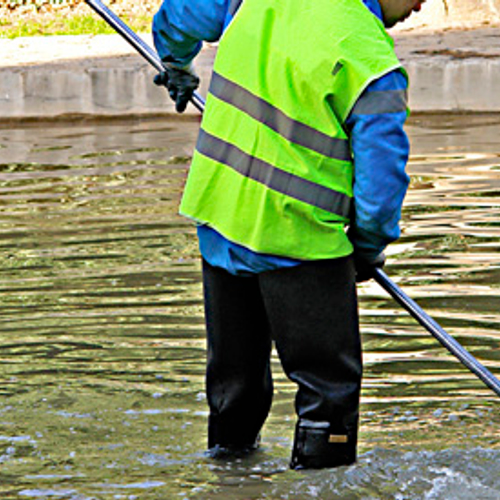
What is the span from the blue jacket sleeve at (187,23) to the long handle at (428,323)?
2.79 ft

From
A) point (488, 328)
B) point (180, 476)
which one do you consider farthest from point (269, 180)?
point (488, 328)

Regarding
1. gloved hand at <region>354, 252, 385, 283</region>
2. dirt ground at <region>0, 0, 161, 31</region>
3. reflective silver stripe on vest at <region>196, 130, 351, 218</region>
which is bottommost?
dirt ground at <region>0, 0, 161, 31</region>

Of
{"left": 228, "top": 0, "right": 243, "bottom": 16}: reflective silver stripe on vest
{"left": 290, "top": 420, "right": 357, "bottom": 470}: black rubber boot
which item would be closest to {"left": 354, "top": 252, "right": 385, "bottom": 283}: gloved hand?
{"left": 290, "top": 420, "right": 357, "bottom": 470}: black rubber boot

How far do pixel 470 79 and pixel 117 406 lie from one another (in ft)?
27.4

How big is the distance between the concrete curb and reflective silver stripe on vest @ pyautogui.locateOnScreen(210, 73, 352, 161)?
29.8 ft

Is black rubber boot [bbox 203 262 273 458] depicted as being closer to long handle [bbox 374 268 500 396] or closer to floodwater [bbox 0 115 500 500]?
floodwater [bbox 0 115 500 500]

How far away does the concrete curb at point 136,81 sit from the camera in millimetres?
12698

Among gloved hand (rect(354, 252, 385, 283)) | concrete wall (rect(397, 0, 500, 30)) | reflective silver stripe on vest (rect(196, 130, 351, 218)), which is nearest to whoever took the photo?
reflective silver stripe on vest (rect(196, 130, 351, 218))

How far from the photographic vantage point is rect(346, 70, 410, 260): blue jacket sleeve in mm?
3502

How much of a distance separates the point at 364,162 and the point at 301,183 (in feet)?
0.62

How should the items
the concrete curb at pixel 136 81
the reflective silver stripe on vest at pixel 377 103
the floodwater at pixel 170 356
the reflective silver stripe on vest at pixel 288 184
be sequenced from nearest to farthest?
the reflective silver stripe on vest at pixel 377 103 → the reflective silver stripe on vest at pixel 288 184 → the floodwater at pixel 170 356 → the concrete curb at pixel 136 81

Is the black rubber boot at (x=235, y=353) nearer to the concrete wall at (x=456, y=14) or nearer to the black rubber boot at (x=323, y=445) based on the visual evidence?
the black rubber boot at (x=323, y=445)

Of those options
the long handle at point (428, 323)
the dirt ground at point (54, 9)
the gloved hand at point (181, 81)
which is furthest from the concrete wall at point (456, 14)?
the long handle at point (428, 323)

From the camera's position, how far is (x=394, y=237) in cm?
372
